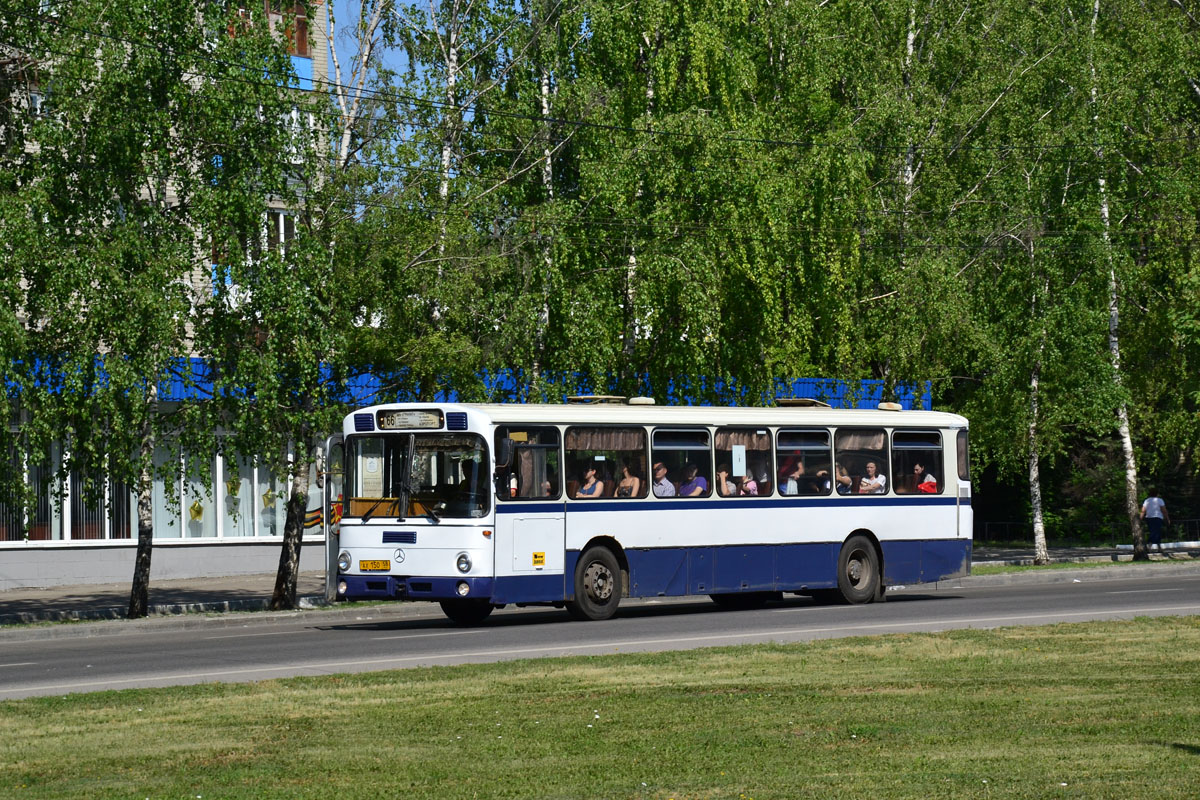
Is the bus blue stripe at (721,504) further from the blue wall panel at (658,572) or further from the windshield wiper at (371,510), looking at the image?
the windshield wiper at (371,510)

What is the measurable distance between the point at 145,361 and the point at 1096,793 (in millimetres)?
18641

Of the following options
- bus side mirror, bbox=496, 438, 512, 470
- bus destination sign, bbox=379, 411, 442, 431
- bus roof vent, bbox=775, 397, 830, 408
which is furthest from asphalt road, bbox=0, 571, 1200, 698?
bus roof vent, bbox=775, 397, 830, 408

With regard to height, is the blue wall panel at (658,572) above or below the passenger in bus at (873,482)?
below

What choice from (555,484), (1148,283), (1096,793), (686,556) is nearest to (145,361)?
(555,484)

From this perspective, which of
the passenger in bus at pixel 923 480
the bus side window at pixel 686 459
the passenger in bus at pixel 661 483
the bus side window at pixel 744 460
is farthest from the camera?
the passenger in bus at pixel 923 480

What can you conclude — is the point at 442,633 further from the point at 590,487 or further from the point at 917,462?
the point at 917,462

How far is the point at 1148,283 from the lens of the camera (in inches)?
1690

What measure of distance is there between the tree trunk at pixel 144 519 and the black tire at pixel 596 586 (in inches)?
284

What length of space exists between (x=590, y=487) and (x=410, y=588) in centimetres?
274

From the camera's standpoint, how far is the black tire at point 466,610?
23297 mm

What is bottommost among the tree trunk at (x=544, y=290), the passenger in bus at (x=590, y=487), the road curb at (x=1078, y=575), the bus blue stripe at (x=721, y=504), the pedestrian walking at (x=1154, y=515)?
the road curb at (x=1078, y=575)

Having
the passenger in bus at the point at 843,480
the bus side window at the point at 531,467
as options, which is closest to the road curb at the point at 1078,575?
the passenger in bus at the point at 843,480

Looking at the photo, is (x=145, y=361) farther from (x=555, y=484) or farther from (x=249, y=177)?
(x=555, y=484)

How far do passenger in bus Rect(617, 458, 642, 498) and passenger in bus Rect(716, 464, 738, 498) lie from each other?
1.45m
